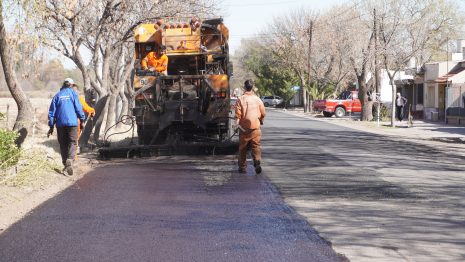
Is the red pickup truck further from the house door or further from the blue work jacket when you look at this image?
the blue work jacket

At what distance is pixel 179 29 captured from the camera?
1750 cm

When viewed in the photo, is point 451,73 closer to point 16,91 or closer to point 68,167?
point 16,91

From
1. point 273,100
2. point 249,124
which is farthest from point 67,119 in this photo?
point 273,100

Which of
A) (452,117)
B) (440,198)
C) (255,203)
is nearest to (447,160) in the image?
(440,198)

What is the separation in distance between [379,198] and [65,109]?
19.6 ft

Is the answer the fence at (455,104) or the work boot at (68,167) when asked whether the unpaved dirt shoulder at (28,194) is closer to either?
the work boot at (68,167)

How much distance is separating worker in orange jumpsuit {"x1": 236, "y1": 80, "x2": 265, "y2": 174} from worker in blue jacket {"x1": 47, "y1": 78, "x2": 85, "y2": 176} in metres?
3.01

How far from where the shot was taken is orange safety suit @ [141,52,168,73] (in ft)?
55.8

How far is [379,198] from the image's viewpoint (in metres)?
9.96

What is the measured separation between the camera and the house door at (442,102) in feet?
138

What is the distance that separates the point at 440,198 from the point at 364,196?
1.09 metres

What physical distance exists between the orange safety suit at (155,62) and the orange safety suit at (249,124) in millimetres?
4528

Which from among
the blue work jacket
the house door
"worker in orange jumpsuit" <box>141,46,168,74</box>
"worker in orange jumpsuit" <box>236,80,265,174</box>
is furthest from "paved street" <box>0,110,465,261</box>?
the house door

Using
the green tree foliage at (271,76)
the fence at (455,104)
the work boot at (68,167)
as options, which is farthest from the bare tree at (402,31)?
the green tree foliage at (271,76)
